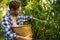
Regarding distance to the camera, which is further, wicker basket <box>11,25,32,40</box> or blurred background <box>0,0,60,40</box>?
blurred background <box>0,0,60,40</box>

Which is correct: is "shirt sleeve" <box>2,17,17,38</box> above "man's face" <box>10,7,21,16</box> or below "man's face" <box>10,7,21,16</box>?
below

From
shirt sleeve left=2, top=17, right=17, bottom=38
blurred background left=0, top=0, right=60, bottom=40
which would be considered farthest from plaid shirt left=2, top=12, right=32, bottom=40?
blurred background left=0, top=0, right=60, bottom=40

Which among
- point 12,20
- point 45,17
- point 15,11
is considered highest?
point 15,11

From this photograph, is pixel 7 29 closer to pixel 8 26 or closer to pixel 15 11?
pixel 8 26

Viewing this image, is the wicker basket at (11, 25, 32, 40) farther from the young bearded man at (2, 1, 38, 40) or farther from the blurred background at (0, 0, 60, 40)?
the blurred background at (0, 0, 60, 40)

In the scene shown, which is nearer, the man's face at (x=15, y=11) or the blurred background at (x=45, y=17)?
the man's face at (x=15, y=11)

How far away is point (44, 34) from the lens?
273 inches

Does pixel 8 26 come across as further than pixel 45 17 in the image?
No

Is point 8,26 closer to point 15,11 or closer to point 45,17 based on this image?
point 15,11

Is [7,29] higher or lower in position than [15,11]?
lower

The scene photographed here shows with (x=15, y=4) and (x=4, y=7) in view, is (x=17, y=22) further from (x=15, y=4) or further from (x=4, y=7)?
(x=4, y=7)

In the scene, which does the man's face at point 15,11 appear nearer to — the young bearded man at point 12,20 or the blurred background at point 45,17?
the young bearded man at point 12,20

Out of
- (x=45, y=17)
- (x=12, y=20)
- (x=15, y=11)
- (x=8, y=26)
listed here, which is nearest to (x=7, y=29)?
(x=8, y=26)

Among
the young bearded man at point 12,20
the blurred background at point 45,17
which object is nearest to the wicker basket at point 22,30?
the young bearded man at point 12,20
